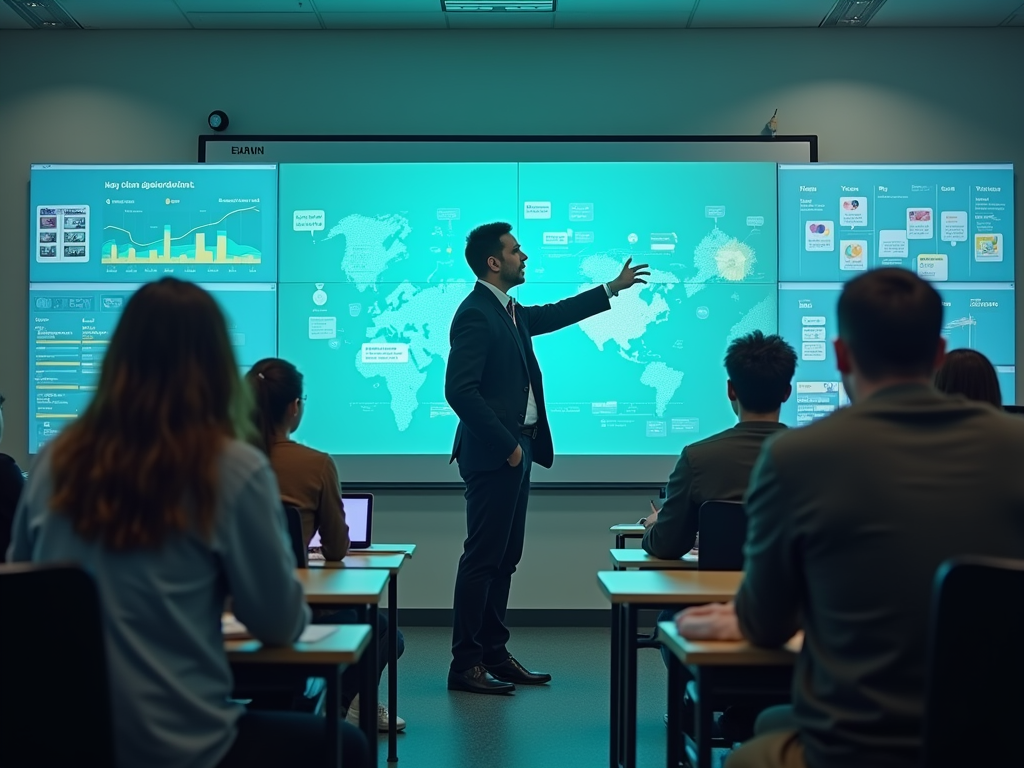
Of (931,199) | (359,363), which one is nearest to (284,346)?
(359,363)

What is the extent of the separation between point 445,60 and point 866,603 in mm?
4672

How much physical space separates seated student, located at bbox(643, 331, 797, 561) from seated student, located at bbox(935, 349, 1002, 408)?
0.44 m

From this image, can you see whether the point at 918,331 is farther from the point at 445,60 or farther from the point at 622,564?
the point at 445,60

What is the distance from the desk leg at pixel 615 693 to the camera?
9.55ft

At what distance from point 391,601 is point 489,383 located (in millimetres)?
1156

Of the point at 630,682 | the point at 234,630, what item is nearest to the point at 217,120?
the point at 630,682

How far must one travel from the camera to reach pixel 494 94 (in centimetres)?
563

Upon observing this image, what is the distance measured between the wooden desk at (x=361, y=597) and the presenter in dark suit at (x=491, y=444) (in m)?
1.52

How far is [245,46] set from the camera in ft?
18.5

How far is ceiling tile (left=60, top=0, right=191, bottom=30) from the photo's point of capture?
5.28 m

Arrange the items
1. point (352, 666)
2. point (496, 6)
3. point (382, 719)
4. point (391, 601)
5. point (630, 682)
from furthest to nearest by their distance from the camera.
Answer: point (496, 6), point (382, 719), point (391, 601), point (352, 666), point (630, 682)

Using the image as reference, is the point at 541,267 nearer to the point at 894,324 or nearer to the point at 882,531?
the point at 894,324

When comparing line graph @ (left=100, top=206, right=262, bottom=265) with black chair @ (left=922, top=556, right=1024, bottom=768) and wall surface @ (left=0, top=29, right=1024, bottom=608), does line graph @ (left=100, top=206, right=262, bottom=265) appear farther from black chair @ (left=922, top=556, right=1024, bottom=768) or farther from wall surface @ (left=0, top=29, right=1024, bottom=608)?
black chair @ (left=922, top=556, right=1024, bottom=768)

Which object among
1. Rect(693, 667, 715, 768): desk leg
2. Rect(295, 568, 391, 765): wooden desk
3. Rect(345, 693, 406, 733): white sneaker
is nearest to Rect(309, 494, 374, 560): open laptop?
Rect(345, 693, 406, 733): white sneaker
